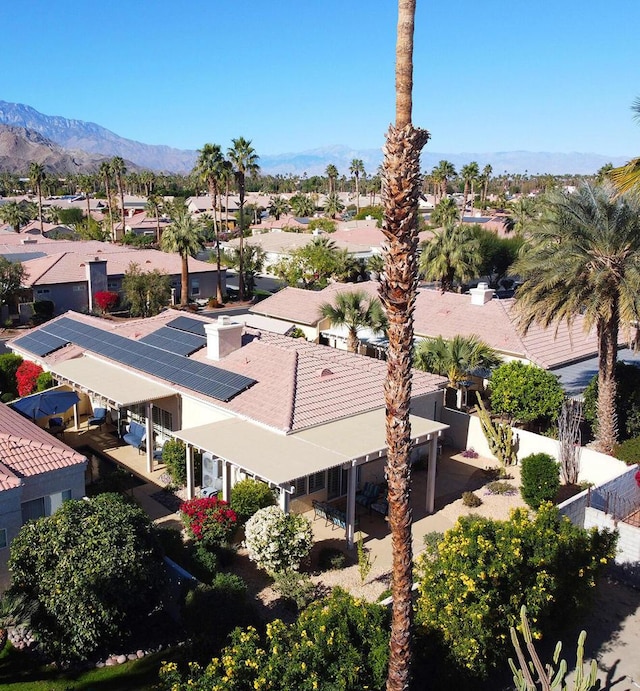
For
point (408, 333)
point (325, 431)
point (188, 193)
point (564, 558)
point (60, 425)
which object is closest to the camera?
point (408, 333)

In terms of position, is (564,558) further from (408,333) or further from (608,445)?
(608,445)

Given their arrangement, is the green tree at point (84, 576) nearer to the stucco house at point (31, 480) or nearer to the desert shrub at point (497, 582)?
the stucco house at point (31, 480)

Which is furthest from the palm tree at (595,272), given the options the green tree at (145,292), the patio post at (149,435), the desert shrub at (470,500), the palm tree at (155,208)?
the palm tree at (155,208)

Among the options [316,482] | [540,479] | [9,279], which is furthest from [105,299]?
[540,479]

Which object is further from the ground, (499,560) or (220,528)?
(499,560)

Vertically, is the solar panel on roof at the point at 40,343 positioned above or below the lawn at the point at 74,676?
above

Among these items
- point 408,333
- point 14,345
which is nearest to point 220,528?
point 408,333
